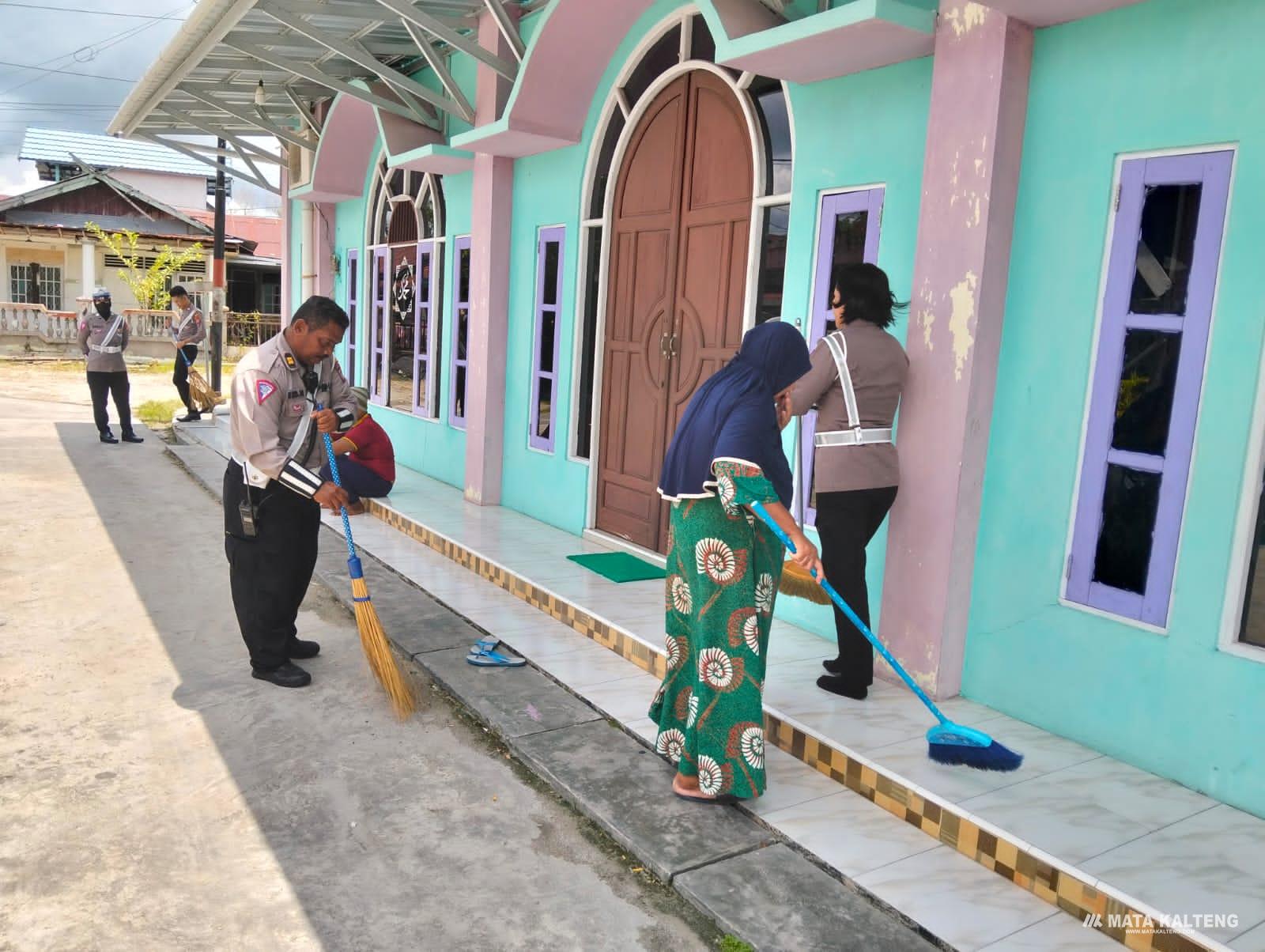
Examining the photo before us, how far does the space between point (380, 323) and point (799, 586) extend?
6.84m

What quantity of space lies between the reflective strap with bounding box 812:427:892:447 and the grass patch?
434 inches

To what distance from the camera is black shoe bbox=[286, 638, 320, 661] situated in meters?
4.47

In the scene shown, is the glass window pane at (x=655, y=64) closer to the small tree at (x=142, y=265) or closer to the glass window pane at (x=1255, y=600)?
the glass window pane at (x=1255, y=600)

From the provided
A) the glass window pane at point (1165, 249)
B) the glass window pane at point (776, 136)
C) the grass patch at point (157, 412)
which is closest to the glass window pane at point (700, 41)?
the glass window pane at point (776, 136)

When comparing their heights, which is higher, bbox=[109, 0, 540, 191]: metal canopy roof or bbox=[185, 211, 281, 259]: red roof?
bbox=[185, 211, 281, 259]: red roof

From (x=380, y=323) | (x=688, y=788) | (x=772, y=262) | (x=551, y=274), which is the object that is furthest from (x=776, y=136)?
(x=380, y=323)

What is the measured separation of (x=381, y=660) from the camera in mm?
3953

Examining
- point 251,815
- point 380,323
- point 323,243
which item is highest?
point 323,243

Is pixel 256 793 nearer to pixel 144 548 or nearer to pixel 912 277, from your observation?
pixel 912 277

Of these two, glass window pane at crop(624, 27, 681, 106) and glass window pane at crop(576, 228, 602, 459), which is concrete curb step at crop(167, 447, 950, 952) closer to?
glass window pane at crop(576, 228, 602, 459)

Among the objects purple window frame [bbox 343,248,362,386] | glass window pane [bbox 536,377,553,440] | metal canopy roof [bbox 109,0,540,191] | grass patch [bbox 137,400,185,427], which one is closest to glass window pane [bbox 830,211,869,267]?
glass window pane [bbox 536,377,553,440]

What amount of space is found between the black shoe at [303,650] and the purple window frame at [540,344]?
9.23 feet

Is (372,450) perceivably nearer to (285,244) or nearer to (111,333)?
(111,333)

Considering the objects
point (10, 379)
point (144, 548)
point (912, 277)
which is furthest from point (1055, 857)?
point (10, 379)
